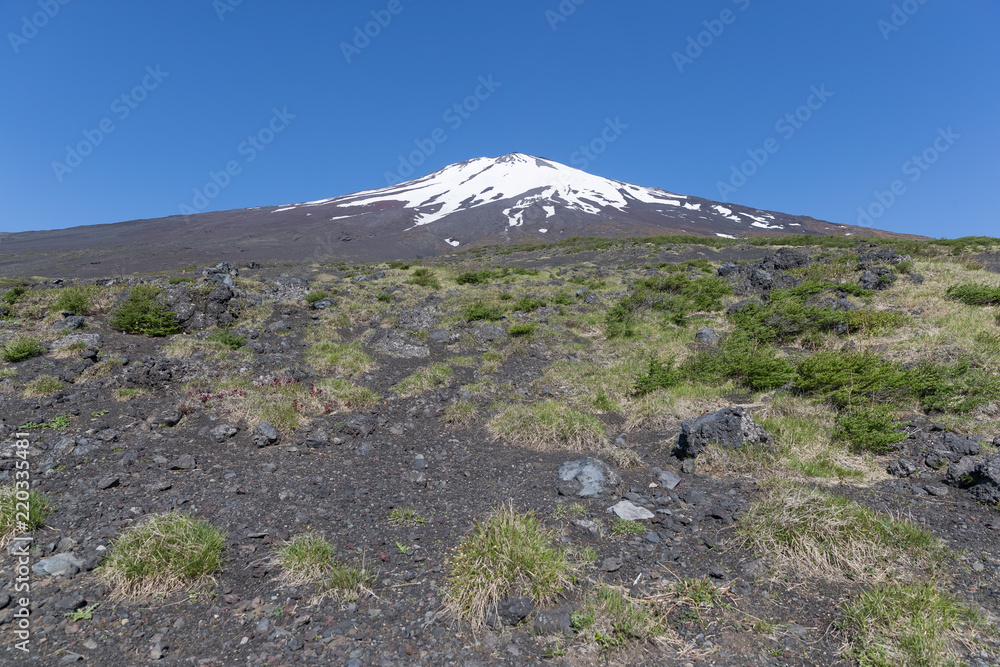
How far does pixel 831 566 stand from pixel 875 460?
2.51 metres

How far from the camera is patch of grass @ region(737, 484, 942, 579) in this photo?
3.41m

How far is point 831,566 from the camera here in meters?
3.43

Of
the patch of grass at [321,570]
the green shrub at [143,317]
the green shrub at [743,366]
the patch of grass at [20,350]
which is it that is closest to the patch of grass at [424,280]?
the green shrub at [143,317]

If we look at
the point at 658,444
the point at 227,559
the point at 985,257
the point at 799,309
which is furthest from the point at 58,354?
the point at 985,257

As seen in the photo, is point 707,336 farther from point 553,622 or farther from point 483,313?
point 553,622

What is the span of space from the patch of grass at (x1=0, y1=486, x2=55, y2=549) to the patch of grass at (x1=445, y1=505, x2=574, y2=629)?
391cm

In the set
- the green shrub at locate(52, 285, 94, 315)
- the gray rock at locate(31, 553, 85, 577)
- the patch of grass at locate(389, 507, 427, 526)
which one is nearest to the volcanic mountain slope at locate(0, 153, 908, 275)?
the green shrub at locate(52, 285, 94, 315)

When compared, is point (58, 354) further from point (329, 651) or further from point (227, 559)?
point (329, 651)

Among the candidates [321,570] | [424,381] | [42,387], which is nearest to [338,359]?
[424,381]

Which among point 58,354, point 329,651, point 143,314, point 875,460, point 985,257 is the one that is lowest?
point 329,651

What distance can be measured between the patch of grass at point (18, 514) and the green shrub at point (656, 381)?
25.5 feet

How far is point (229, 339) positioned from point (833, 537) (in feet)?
35.3

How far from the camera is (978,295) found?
979 cm

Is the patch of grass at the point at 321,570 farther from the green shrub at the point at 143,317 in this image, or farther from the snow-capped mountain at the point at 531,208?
the snow-capped mountain at the point at 531,208
